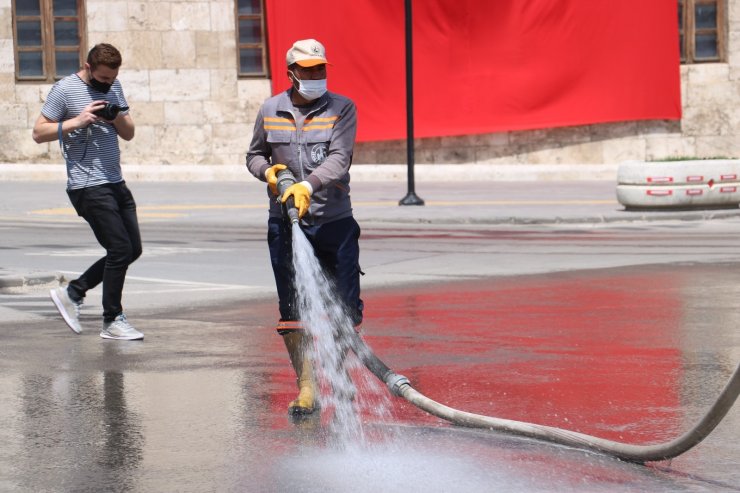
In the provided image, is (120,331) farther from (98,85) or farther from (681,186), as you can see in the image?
(681,186)

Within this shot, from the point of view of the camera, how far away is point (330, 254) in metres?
7.33

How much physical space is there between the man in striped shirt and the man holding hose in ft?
8.24

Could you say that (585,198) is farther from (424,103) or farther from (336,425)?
(336,425)

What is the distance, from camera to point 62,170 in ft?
97.1

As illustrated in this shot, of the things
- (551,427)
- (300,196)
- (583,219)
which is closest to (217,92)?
(583,219)

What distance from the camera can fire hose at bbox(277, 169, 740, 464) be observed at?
5520 millimetres

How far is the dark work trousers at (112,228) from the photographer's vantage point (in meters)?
9.62

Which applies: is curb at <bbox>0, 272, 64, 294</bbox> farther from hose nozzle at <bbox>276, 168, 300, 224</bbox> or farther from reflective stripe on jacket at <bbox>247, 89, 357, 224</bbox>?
hose nozzle at <bbox>276, 168, 300, 224</bbox>

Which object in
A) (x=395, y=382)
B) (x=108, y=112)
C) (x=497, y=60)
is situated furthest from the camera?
(x=497, y=60)

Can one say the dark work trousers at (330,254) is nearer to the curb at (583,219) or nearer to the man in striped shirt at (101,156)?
the man in striped shirt at (101,156)

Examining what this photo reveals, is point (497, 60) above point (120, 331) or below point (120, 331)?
above

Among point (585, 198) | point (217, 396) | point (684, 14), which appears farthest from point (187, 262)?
point (684, 14)

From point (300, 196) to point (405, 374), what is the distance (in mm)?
1709

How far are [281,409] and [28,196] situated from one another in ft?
63.2
